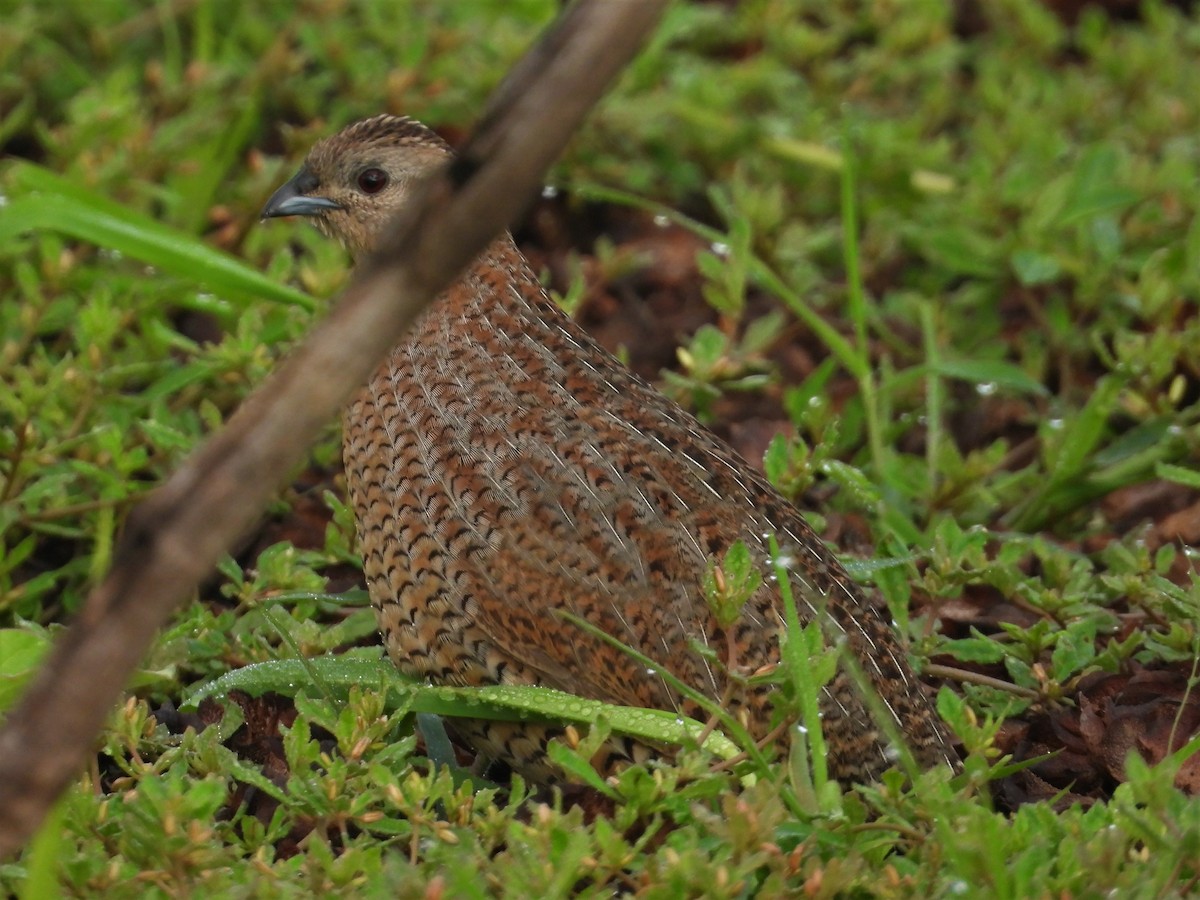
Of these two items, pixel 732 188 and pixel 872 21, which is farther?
pixel 872 21

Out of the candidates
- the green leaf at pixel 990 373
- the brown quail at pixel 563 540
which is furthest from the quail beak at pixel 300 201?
the green leaf at pixel 990 373

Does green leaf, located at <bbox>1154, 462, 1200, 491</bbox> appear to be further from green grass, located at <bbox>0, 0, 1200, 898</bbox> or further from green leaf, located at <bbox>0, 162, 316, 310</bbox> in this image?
green leaf, located at <bbox>0, 162, 316, 310</bbox>

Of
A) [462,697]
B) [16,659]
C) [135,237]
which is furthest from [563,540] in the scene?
[135,237]

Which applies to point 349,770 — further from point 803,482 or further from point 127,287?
point 127,287

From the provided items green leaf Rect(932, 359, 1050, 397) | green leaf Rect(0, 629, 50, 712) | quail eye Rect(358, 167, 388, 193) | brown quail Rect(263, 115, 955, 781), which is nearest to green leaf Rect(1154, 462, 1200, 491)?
green leaf Rect(932, 359, 1050, 397)

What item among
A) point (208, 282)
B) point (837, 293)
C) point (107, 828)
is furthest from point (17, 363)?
point (837, 293)

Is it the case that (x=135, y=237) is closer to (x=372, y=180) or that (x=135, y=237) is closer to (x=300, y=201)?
(x=300, y=201)

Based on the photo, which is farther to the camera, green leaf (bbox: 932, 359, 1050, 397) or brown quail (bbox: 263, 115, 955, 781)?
green leaf (bbox: 932, 359, 1050, 397)
